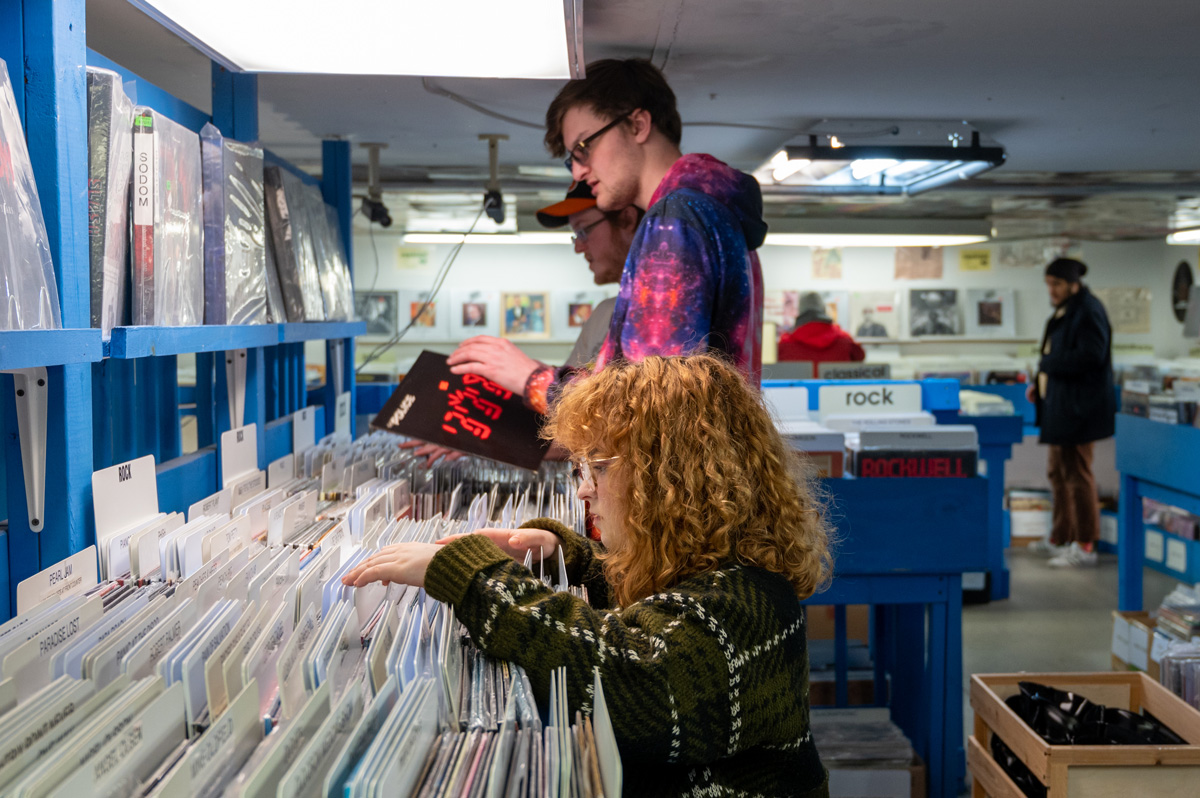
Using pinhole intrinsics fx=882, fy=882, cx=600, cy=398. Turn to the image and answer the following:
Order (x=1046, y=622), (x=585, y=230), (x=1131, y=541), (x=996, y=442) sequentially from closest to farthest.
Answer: (x=585, y=230) < (x=1131, y=541) < (x=1046, y=622) < (x=996, y=442)

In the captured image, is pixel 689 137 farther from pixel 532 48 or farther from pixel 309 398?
pixel 532 48

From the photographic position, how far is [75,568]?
113 centimetres

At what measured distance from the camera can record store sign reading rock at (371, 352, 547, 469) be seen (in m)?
1.98

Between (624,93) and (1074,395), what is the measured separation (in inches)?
189

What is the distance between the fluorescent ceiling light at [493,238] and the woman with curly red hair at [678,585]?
528cm

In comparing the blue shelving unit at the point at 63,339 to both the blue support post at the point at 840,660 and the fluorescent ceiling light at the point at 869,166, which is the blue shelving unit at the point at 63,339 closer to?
the blue support post at the point at 840,660

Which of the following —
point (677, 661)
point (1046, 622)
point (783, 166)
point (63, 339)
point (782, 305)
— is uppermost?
point (783, 166)

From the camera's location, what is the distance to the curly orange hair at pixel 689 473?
1.17 m

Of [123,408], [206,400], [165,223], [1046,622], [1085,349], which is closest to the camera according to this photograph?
[165,223]

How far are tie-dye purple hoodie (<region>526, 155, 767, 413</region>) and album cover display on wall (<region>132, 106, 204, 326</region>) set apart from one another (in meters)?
0.70

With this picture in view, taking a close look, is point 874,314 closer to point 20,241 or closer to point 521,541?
point 521,541

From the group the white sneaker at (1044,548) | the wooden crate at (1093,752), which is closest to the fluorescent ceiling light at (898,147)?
the wooden crate at (1093,752)

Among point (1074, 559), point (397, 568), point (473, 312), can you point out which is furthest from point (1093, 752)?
point (473, 312)

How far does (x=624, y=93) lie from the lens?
1888 millimetres
